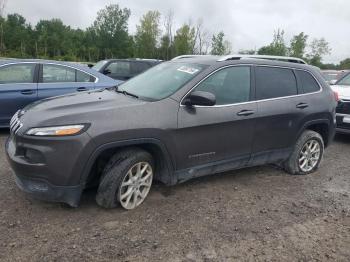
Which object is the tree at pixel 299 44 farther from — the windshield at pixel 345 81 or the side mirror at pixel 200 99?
the side mirror at pixel 200 99

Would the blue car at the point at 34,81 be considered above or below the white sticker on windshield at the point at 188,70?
below

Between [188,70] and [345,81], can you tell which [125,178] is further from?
[345,81]

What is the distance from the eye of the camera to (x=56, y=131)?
3035mm

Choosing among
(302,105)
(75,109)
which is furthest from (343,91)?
(75,109)

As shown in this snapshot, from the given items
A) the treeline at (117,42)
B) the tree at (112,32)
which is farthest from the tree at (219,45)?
the tree at (112,32)

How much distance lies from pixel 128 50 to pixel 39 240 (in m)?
54.2

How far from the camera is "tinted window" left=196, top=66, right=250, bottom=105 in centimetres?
391

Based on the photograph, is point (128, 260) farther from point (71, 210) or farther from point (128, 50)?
point (128, 50)

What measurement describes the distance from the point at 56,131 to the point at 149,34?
132 feet

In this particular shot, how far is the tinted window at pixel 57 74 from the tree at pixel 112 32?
49.3 metres

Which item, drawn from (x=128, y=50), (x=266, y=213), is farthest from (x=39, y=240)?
(x=128, y=50)

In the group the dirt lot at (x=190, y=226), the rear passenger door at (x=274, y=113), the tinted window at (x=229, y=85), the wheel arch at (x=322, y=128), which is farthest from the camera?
the wheel arch at (x=322, y=128)

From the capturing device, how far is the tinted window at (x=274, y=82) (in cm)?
434

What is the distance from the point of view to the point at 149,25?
41.3 m
